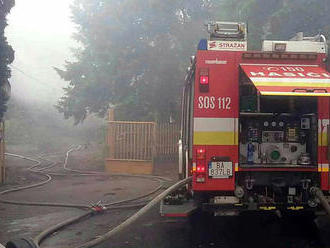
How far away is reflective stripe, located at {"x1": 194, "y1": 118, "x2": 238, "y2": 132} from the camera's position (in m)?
5.47

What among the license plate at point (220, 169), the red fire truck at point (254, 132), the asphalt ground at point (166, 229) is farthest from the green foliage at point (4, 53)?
the license plate at point (220, 169)

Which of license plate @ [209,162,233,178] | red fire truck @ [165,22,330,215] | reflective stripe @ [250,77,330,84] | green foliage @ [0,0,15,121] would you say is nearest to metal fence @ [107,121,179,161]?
green foliage @ [0,0,15,121]

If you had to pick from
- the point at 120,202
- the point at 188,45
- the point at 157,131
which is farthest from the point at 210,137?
the point at 188,45

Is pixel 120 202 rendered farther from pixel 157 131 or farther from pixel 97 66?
pixel 97 66

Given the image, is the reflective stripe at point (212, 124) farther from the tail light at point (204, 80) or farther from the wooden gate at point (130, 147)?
the wooden gate at point (130, 147)

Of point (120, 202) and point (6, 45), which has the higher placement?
point (6, 45)

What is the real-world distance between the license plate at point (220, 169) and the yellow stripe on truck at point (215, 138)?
270 millimetres

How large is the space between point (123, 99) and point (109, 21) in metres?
3.31

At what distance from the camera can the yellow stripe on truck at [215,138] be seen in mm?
5477

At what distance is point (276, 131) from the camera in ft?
19.0

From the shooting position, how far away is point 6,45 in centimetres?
1087

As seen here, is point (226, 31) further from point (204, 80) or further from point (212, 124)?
Result: point (212, 124)

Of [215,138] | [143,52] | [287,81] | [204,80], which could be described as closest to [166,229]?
[215,138]

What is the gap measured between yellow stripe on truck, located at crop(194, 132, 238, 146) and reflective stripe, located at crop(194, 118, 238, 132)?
0.05 m
